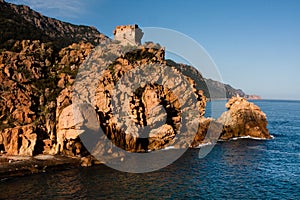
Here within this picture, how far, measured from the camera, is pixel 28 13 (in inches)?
7377

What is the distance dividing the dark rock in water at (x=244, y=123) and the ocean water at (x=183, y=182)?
25106mm

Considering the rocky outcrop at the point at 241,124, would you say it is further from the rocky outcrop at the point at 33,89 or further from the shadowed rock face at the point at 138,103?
the rocky outcrop at the point at 33,89

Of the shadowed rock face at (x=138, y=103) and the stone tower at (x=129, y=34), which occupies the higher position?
the stone tower at (x=129, y=34)

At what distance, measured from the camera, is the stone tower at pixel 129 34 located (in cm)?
11925

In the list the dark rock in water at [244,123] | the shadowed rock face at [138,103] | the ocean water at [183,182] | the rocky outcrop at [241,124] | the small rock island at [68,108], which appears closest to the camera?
the ocean water at [183,182]

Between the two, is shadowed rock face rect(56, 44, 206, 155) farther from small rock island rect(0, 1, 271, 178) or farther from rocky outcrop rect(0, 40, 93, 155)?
rocky outcrop rect(0, 40, 93, 155)

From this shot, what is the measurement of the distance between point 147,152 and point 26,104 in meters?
34.3

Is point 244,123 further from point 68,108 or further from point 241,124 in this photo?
point 68,108

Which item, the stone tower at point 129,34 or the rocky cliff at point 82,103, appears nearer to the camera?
the rocky cliff at point 82,103

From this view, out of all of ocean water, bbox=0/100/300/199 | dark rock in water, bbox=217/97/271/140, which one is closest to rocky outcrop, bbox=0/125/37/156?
ocean water, bbox=0/100/300/199

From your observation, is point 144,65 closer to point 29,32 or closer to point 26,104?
point 26,104

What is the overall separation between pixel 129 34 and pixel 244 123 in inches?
2285

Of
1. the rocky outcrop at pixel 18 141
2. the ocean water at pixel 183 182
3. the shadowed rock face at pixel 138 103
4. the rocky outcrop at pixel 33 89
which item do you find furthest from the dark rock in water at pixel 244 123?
the rocky outcrop at pixel 18 141

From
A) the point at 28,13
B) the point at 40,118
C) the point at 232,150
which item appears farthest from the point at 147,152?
the point at 28,13
